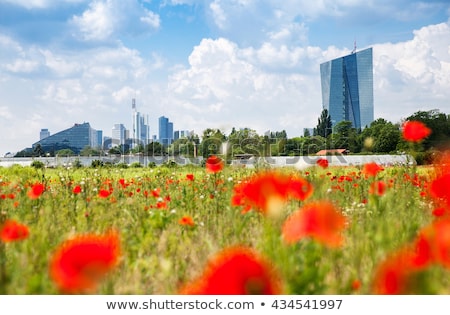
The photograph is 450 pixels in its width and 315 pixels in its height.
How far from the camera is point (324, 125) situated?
7.59 meters

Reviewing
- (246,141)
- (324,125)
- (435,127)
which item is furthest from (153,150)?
(435,127)

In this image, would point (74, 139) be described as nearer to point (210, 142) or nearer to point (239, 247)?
point (210, 142)

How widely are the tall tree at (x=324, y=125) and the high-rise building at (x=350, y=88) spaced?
0.33ft

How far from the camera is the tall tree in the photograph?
726cm

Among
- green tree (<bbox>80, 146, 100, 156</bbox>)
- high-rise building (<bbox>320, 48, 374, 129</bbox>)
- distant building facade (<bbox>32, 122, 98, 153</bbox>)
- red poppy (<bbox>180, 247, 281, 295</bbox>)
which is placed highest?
high-rise building (<bbox>320, 48, 374, 129</bbox>)

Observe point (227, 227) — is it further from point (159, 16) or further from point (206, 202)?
point (159, 16)

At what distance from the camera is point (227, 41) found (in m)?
3.56

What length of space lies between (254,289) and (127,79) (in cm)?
293

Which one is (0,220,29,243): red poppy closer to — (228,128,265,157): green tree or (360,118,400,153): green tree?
(228,128,265,157): green tree

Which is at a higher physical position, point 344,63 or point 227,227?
point 344,63

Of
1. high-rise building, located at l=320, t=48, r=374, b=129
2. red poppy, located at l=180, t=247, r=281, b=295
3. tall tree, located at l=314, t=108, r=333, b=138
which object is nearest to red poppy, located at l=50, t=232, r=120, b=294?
red poppy, located at l=180, t=247, r=281, b=295

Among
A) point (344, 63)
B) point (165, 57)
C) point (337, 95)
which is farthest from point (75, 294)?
point (337, 95)

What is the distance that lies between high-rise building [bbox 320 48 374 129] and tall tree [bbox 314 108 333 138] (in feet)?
0.33

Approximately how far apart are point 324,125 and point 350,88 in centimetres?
111
